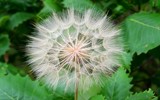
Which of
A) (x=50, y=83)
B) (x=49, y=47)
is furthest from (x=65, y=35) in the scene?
(x=50, y=83)

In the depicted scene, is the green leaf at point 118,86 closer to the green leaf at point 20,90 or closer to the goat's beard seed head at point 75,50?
the goat's beard seed head at point 75,50

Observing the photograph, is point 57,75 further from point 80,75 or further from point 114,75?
point 114,75

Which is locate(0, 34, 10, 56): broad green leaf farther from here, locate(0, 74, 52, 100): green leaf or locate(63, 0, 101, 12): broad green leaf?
locate(0, 74, 52, 100): green leaf

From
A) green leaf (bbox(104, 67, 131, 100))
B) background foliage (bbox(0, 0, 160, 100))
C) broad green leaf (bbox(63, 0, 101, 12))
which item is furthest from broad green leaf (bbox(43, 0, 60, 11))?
green leaf (bbox(104, 67, 131, 100))

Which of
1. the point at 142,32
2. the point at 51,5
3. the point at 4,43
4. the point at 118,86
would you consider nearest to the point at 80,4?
the point at 51,5

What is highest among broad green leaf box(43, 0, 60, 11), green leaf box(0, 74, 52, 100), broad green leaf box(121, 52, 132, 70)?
broad green leaf box(43, 0, 60, 11)

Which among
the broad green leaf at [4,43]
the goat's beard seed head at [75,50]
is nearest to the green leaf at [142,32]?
the goat's beard seed head at [75,50]
